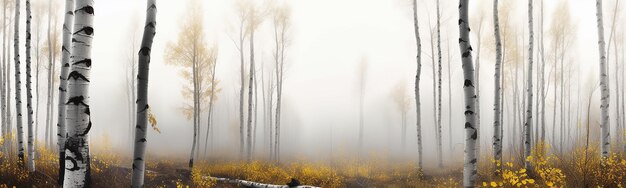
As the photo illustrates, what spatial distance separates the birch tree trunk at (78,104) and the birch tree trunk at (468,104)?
5.17m

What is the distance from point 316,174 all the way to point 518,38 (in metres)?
16.6

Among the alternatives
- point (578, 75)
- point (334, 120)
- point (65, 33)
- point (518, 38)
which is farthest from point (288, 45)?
point (334, 120)

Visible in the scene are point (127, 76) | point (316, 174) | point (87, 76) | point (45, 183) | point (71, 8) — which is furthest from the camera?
point (127, 76)

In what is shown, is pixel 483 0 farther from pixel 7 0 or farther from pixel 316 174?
pixel 7 0

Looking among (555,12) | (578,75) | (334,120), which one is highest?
(555,12)

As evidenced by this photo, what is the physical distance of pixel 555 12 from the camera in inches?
823

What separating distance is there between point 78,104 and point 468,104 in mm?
5298

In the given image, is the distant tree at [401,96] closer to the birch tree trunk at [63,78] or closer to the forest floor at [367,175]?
the forest floor at [367,175]

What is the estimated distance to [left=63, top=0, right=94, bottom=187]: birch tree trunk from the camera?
3.90m

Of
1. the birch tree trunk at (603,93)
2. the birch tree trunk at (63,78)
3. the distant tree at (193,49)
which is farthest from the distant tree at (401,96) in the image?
the birch tree trunk at (63,78)

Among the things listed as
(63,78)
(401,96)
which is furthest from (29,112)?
(401,96)

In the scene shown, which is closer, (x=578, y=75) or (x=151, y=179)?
(x=151, y=179)

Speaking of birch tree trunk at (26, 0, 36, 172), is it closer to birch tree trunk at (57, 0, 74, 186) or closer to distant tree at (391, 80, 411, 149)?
birch tree trunk at (57, 0, 74, 186)

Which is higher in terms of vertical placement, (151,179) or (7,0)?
(7,0)
